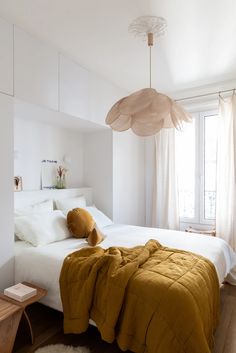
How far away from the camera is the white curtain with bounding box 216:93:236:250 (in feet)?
10.9

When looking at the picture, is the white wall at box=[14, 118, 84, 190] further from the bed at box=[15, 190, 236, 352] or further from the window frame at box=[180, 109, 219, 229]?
the window frame at box=[180, 109, 219, 229]

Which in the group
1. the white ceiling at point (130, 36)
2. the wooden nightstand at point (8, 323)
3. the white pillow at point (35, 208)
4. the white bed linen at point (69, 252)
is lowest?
the wooden nightstand at point (8, 323)

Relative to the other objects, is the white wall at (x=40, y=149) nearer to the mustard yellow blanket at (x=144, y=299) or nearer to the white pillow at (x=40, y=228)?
the white pillow at (x=40, y=228)

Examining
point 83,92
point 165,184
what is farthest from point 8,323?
point 165,184

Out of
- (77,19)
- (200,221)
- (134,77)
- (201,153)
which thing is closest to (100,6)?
(77,19)

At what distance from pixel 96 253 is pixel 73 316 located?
0.47 metres

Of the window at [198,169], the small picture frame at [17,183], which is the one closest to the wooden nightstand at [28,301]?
the small picture frame at [17,183]

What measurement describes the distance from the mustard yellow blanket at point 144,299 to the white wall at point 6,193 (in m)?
0.64

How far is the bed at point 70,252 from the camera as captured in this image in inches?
78.2

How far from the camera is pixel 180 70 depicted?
3.03 metres

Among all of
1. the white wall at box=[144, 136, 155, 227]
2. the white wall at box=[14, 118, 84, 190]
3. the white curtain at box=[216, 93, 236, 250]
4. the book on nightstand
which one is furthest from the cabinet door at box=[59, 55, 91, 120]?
the white curtain at box=[216, 93, 236, 250]

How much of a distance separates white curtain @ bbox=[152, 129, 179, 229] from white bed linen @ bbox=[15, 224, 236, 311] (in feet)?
3.35

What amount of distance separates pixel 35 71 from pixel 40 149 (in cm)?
103

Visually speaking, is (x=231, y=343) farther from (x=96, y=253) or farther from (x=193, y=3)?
(x=193, y=3)
